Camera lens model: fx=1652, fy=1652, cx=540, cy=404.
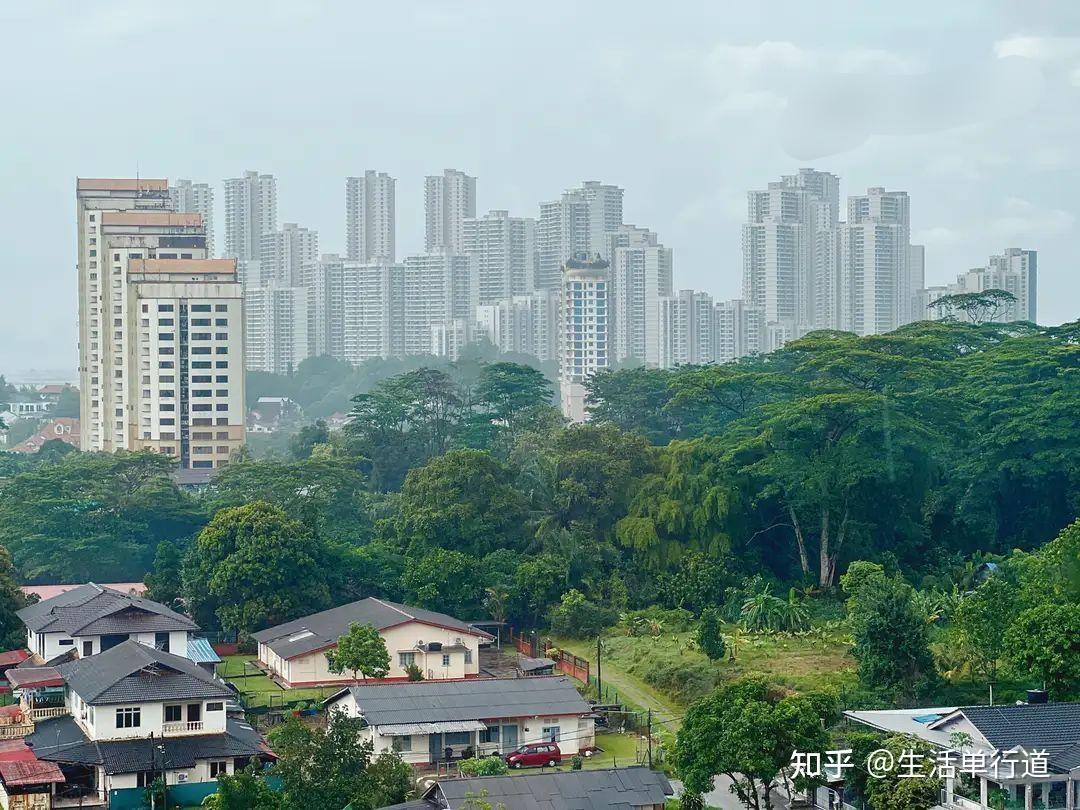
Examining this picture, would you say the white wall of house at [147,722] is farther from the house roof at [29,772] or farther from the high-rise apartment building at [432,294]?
the high-rise apartment building at [432,294]

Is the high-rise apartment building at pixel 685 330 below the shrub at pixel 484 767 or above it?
above

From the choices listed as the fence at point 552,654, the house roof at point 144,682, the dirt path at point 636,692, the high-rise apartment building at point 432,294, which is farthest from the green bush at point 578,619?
the high-rise apartment building at point 432,294

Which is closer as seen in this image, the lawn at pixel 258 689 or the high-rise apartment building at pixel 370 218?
the lawn at pixel 258 689

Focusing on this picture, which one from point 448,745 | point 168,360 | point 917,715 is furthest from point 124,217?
point 917,715

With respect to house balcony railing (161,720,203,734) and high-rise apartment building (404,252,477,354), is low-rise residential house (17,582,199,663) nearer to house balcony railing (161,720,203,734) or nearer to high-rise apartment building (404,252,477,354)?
house balcony railing (161,720,203,734)

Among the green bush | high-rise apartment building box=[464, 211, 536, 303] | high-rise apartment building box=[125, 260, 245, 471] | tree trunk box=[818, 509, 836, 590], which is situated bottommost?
the green bush

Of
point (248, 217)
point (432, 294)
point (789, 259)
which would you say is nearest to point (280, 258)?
point (248, 217)

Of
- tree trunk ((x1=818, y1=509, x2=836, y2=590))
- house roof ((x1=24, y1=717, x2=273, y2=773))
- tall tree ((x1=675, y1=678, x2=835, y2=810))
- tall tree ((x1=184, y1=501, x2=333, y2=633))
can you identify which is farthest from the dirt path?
house roof ((x1=24, y1=717, x2=273, y2=773))
